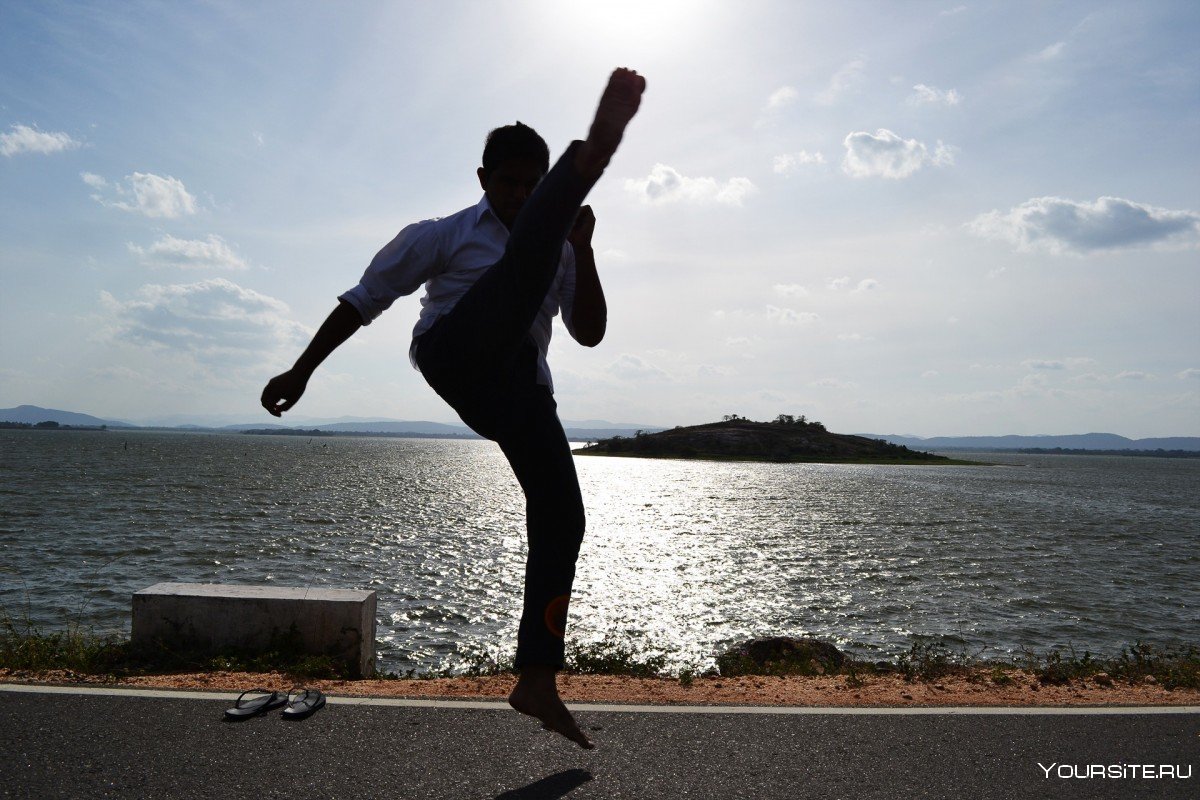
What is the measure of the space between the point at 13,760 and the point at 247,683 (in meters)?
1.82

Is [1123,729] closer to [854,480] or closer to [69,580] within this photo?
[69,580]

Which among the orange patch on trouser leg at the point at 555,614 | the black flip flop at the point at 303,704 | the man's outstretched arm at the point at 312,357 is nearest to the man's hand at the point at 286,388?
the man's outstretched arm at the point at 312,357

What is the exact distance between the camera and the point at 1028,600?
20750 mm

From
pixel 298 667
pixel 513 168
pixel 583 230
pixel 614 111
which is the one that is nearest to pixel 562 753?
pixel 583 230

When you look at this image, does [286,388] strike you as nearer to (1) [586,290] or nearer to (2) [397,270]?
(2) [397,270]

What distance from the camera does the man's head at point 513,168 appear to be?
295cm

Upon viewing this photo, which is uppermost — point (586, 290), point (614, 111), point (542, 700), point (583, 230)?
point (614, 111)

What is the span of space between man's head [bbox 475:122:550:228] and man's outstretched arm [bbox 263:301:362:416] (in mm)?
689

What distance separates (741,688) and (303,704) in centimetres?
292

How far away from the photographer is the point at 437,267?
2920 mm

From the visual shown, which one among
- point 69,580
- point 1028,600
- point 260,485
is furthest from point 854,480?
point 69,580

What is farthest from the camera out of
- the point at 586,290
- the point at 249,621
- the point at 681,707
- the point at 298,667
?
the point at 249,621

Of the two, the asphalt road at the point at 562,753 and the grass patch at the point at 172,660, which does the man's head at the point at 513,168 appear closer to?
the asphalt road at the point at 562,753

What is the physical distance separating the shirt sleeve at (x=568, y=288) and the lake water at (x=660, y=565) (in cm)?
1065
